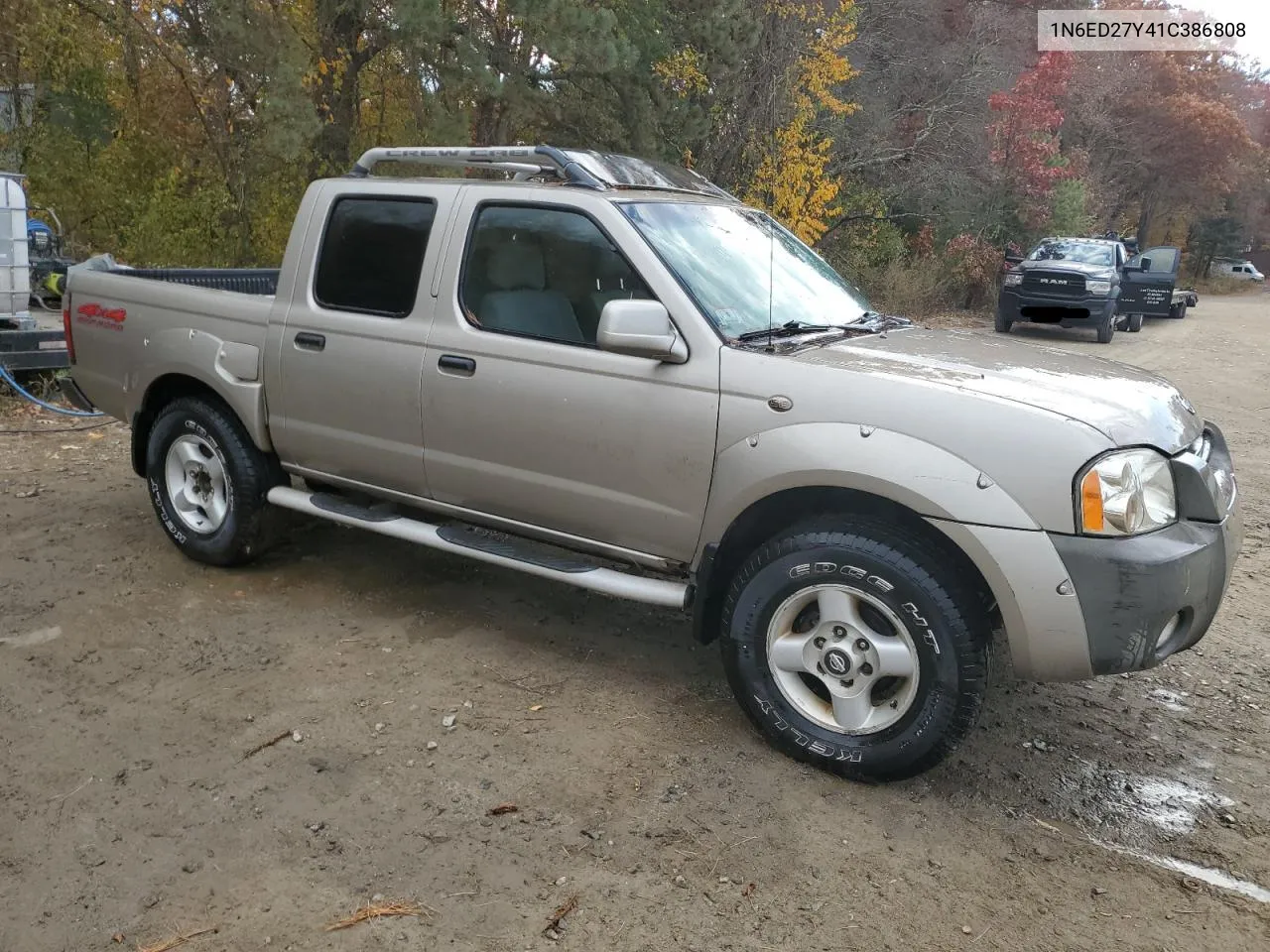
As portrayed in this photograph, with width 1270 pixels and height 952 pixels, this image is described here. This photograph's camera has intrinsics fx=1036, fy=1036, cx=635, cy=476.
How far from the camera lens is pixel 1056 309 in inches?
717

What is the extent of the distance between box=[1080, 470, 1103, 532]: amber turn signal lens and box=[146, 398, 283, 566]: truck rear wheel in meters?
3.64

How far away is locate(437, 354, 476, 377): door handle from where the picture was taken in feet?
13.4

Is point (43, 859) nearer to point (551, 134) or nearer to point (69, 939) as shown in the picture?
point (69, 939)

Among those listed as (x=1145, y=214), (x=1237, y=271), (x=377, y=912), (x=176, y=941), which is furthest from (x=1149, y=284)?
(x=1237, y=271)

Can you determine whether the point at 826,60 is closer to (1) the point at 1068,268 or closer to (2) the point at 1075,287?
(1) the point at 1068,268

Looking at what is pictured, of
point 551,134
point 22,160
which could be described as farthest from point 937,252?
point 22,160

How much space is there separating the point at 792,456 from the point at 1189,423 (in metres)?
1.41

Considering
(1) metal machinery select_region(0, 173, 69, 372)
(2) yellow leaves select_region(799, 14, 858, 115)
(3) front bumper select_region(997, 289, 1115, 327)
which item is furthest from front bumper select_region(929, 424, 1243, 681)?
(3) front bumper select_region(997, 289, 1115, 327)

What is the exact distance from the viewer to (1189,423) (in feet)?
11.7

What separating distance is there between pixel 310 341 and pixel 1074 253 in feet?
58.2

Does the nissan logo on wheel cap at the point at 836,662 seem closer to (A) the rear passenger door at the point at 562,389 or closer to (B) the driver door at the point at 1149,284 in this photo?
(A) the rear passenger door at the point at 562,389

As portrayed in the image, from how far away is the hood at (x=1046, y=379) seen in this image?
321cm

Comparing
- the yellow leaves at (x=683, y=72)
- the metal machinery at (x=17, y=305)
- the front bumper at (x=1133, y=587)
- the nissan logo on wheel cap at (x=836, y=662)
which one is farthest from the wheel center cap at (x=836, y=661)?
the yellow leaves at (x=683, y=72)

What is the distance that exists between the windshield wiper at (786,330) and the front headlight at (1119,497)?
119cm
